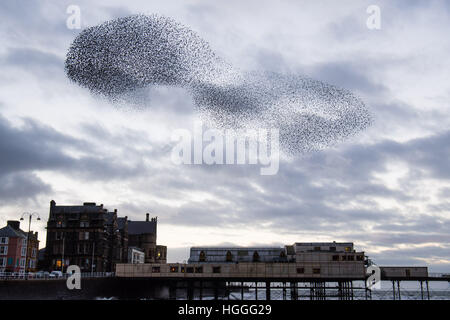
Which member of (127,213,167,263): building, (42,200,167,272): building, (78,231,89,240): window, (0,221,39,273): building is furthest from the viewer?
(127,213,167,263): building

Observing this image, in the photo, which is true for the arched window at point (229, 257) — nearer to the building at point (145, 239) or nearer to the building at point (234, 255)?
the building at point (234, 255)

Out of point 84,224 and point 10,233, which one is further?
point 84,224

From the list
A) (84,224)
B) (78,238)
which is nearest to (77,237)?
(78,238)

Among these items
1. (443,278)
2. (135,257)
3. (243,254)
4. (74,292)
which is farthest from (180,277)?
(135,257)

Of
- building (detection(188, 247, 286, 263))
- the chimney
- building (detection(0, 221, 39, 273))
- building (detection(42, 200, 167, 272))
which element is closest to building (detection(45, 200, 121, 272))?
building (detection(42, 200, 167, 272))

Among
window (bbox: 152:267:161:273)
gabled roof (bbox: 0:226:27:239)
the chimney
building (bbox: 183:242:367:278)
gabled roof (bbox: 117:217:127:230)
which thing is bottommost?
window (bbox: 152:267:161:273)

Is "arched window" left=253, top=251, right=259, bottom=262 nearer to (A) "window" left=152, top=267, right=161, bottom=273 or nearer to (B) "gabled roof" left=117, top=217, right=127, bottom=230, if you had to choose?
(A) "window" left=152, top=267, right=161, bottom=273

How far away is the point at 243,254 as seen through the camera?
10838 cm

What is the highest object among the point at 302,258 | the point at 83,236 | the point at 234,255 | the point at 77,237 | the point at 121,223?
the point at 121,223

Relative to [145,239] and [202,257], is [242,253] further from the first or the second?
[145,239]

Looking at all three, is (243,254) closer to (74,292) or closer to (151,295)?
(74,292)

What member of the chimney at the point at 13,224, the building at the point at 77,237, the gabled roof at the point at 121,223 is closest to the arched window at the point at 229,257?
the building at the point at 77,237
